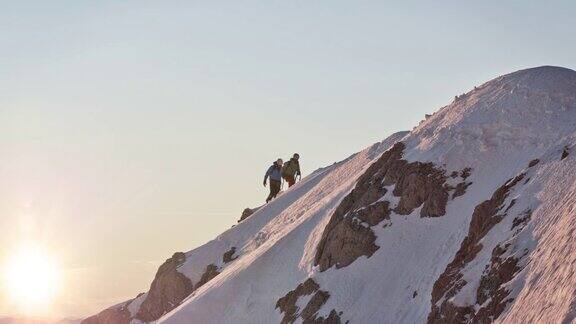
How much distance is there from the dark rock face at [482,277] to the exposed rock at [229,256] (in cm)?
1691

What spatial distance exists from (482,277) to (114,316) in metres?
26.7

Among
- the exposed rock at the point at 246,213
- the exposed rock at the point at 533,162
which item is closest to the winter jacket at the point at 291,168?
the exposed rock at the point at 246,213

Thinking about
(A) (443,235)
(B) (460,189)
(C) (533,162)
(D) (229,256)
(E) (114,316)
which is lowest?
(A) (443,235)

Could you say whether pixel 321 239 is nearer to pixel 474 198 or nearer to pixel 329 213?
pixel 329 213

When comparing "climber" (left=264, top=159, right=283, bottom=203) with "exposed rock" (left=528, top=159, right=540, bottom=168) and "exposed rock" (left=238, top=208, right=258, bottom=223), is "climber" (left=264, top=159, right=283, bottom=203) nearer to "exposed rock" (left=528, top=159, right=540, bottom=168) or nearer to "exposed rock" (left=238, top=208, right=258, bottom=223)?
"exposed rock" (left=238, top=208, right=258, bottom=223)

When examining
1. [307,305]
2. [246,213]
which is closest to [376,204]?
[307,305]

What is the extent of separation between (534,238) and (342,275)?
867cm

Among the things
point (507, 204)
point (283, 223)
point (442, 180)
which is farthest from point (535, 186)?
point (283, 223)

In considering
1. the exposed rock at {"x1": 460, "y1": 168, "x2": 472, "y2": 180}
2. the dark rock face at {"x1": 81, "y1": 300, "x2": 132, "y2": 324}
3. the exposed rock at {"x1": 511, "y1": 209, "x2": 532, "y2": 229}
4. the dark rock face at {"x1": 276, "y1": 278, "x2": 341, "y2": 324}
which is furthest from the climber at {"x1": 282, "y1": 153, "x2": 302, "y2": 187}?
the exposed rock at {"x1": 511, "y1": 209, "x2": 532, "y2": 229}

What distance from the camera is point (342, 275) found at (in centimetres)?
2950

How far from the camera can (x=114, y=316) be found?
148 feet

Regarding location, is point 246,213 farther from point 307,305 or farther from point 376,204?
point 307,305

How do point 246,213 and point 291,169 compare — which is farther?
point 291,169

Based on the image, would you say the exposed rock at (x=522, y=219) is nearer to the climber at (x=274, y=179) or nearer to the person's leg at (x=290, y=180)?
the climber at (x=274, y=179)
